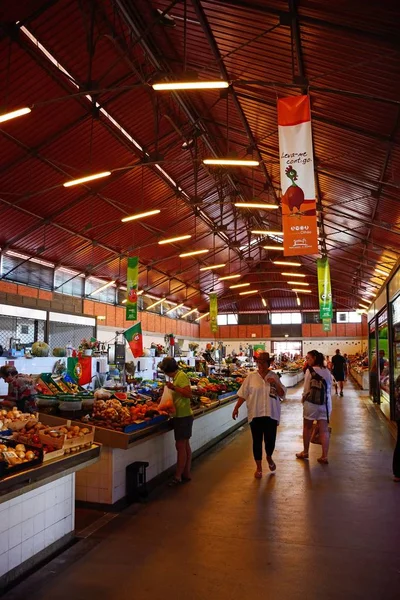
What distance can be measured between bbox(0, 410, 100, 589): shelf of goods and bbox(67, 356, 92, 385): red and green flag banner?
167 inches

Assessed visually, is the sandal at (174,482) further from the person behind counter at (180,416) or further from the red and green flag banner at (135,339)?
the red and green flag banner at (135,339)

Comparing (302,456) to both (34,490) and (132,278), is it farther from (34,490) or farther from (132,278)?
(132,278)

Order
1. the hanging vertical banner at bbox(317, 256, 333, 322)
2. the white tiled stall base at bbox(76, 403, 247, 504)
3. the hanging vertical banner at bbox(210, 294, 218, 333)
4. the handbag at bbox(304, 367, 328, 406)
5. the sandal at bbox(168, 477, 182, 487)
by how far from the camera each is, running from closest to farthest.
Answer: the white tiled stall base at bbox(76, 403, 247, 504), the sandal at bbox(168, 477, 182, 487), the handbag at bbox(304, 367, 328, 406), the hanging vertical banner at bbox(317, 256, 333, 322), the hanging vertical banner at bbox(210, 294, 218, 333)

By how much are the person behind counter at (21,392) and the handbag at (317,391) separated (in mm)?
3578

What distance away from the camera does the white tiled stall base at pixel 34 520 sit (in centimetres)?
328

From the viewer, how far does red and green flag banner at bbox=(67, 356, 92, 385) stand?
8617mm

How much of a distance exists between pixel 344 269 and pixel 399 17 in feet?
66.2

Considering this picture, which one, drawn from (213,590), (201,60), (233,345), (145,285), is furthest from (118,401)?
(233,345)

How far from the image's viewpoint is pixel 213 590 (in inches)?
123

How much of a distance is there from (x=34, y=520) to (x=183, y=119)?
11501 mm

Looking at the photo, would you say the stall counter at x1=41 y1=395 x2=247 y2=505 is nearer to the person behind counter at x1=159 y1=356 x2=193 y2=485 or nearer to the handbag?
the person behind counter at x1=159 y1=356 x2=193 y2=485

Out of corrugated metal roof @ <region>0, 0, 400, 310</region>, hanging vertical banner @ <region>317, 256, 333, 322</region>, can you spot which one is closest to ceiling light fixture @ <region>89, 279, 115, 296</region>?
corrugated metal roof @ <region>0, 0, 400, 310</region>

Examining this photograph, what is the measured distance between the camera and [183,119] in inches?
516

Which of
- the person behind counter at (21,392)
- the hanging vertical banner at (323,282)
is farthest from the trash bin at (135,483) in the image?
the hanging vertical banner at (323,282)
